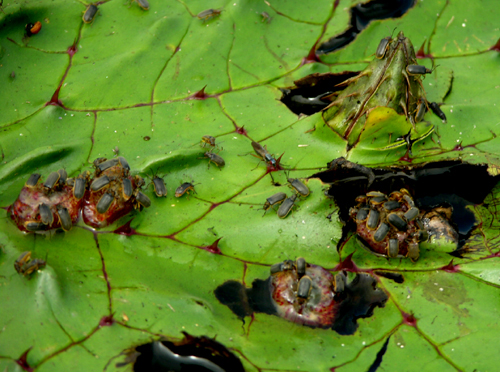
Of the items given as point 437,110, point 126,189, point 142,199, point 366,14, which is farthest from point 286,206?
point 366,14

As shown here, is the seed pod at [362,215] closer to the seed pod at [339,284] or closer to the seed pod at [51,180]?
the seed pod at [339,284]

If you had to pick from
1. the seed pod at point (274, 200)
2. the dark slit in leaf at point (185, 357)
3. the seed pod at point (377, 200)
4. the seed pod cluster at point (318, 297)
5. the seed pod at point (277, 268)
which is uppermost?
the seed pod at point (377, 200)

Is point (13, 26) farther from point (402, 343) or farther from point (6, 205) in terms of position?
point (402, 343)

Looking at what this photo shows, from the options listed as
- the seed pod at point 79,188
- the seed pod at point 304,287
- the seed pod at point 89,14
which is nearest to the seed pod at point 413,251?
the seed pod at point 304,287

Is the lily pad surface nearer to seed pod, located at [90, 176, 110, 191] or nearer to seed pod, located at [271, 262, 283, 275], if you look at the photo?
seed pod, located at [271, 262, 283, 275]

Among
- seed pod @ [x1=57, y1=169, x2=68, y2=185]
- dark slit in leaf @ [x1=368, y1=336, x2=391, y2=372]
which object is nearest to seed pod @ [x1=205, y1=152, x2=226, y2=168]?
seed pod @ [x1=57, y1=169, x2=68, y2=185]

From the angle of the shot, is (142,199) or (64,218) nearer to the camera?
(64,218)

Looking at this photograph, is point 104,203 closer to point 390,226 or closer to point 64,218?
point 64,218
